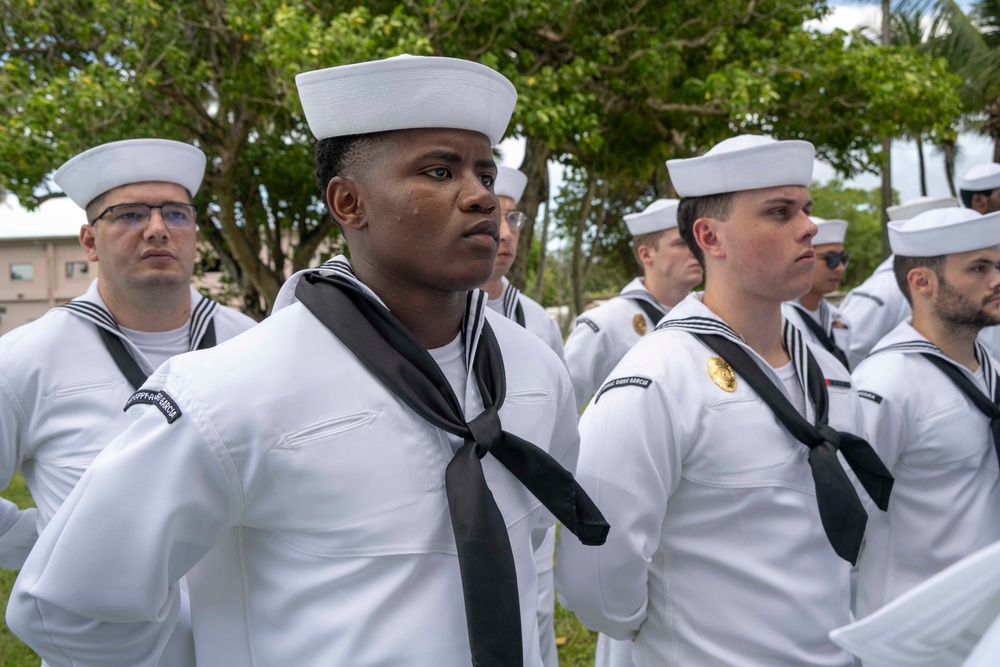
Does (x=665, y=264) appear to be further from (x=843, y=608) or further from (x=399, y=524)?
(x=399, y=524)

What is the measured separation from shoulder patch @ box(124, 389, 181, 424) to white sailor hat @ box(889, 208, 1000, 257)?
381 centimetres

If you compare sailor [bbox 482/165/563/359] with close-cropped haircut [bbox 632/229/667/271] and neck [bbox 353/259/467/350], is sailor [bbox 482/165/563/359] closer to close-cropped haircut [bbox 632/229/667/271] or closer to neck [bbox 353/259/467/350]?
close-cropped haircut [bbox 632/229/667/271]

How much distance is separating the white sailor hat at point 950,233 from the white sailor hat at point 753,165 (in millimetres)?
1431

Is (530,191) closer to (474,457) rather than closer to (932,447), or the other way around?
(932,447)

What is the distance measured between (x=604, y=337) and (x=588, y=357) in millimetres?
197

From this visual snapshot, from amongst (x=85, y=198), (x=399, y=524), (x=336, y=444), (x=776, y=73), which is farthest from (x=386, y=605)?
(x=776, y=73)

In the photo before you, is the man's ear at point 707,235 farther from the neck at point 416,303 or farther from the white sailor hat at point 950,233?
the white sailor hat at point 950,233

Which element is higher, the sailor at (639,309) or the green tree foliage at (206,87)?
the green tree foliage at (206,87)

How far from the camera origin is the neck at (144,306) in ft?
11.3

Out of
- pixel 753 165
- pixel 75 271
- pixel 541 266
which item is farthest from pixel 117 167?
pixel 75 271

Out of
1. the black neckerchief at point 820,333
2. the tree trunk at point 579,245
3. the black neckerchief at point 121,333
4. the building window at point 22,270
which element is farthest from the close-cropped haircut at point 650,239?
the building window at point 22,270

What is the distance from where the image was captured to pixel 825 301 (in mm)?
6953

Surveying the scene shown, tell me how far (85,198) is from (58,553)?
90.1 inches

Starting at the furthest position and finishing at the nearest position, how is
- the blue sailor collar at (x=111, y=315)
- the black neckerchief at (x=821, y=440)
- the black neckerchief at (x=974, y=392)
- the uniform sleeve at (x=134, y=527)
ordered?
the black neckerchief at (x=974, y=392)
the blue sailor collar at (x=111, y=315)
the black neckerchief at (x=821, y=440)
the uniform sleeve at (x=134, y=527)
